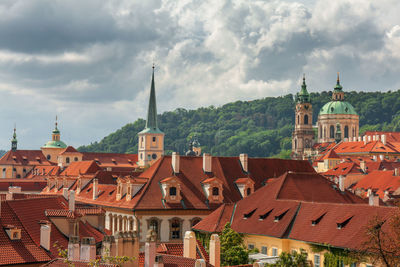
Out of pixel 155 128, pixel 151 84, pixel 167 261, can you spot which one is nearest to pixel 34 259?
pixel 167 261

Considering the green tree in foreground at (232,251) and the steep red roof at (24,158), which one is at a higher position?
the steep red roof at (24,158)

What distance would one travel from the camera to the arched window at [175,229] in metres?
66.5

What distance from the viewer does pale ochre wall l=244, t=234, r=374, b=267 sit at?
158 ft

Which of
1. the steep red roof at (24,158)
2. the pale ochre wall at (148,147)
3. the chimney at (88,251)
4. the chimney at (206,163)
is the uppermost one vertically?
the pale ochre wall at (148,147)

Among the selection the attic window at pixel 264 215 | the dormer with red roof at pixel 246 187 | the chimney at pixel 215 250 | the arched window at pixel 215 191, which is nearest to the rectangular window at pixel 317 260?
the attic window at pixel 264 215

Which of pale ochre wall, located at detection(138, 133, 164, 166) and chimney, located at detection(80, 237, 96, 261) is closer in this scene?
chimney, located at detection(80, 237, 96, 261)

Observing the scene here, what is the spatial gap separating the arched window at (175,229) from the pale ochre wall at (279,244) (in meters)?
13.5

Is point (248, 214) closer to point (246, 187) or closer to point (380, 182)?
point (246, 187)

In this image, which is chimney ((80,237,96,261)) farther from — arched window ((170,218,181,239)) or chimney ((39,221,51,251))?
arched window ((170,218,181,239))

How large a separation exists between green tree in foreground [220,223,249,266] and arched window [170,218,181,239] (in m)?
19.5

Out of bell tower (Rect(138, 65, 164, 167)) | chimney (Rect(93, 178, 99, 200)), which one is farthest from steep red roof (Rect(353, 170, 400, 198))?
bell tower (Rect(138, 65, 164, 167))

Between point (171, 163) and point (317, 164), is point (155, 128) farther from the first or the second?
point (171, 163)

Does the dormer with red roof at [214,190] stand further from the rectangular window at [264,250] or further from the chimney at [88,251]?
the chimney at [88,251]

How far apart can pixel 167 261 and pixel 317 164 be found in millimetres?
152342
